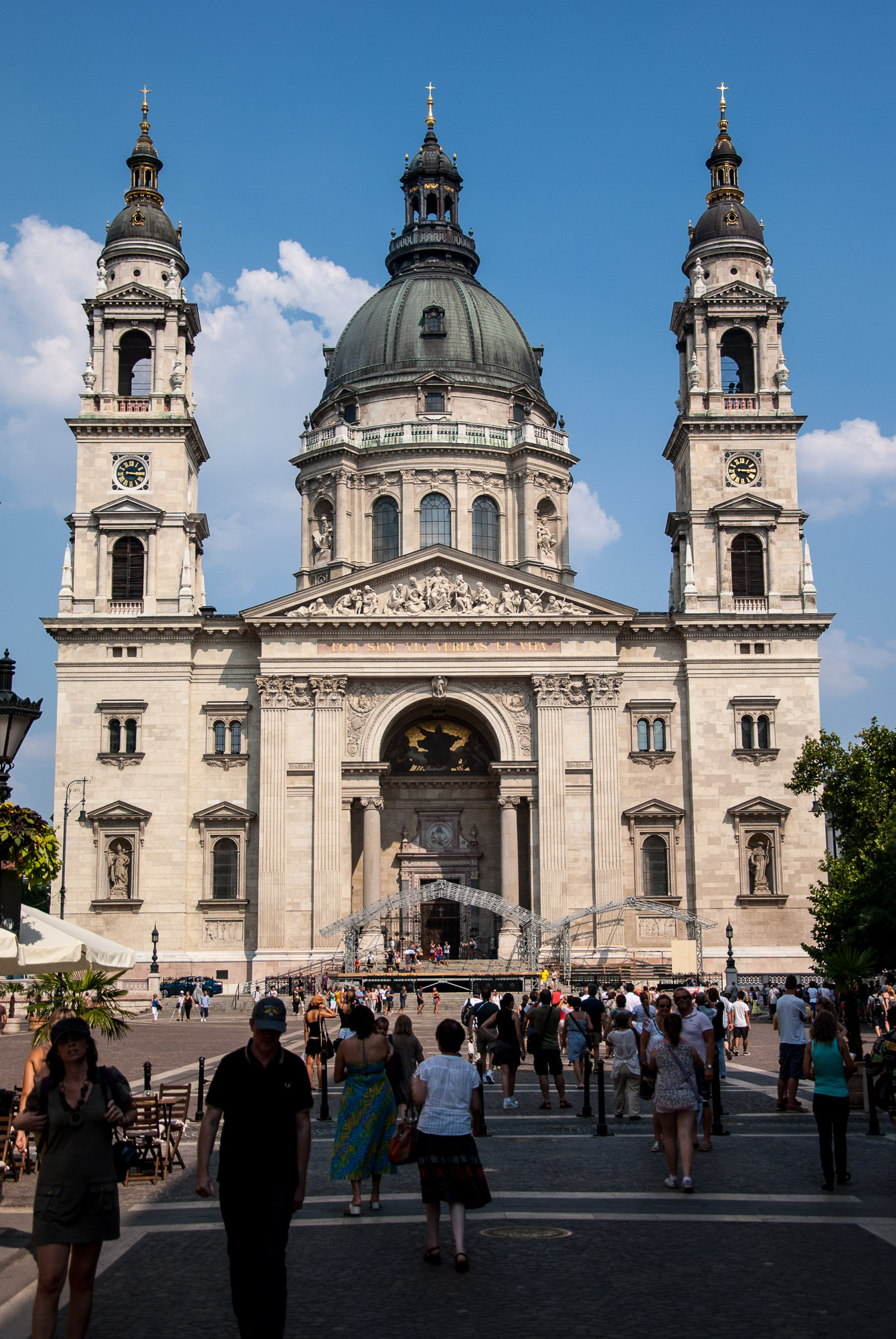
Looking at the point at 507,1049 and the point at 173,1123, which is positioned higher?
the point at 507,1049

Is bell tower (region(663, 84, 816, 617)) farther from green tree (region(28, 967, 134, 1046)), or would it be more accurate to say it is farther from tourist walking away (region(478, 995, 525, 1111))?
green tree (region(28, 967, 134, 1046))

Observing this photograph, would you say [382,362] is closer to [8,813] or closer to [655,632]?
[655,632]

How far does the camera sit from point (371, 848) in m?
60.6

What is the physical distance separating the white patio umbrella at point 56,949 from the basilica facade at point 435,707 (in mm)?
39376

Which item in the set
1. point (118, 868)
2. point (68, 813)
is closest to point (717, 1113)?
point (118, 868)

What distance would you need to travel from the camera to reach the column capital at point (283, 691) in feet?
199

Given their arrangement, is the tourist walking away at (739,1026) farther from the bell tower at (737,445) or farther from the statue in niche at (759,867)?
the bell tower at (737,445)

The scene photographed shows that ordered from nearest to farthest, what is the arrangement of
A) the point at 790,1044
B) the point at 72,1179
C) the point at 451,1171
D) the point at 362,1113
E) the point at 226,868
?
the point at 72,1179, the point at 451,1171, the point at 362,1113, the point at 790,1044, the point at 226,868

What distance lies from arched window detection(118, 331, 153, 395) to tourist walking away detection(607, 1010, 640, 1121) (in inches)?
2001

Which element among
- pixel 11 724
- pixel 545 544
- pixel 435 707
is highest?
pixel 545 544

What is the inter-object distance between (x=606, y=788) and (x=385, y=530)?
2052cm

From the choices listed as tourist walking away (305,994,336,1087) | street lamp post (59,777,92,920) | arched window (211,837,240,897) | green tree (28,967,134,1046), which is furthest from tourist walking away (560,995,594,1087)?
arched window (211,837,240,897)

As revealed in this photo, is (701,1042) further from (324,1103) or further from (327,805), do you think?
(327,805)

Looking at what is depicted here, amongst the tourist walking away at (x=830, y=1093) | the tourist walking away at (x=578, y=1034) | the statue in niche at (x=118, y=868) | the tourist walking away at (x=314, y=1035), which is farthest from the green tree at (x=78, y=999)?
the statue in niche at (x=118, y=868)
